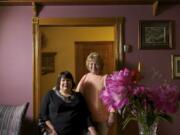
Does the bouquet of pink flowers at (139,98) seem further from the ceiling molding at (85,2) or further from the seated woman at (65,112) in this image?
the ceiling molding at (85,2)

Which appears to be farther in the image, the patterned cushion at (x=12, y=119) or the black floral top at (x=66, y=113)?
the patterned cushion at (x=12, y=119)

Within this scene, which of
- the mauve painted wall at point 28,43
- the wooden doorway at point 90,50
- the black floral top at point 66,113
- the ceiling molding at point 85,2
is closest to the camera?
the black floral top at point 66,113

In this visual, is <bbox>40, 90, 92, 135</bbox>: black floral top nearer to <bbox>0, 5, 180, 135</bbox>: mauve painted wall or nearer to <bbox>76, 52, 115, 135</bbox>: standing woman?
<bbox>76, 52, 115, 135</bbox>: standing woman

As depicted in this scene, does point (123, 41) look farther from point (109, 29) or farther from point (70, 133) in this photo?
point (109, 29)

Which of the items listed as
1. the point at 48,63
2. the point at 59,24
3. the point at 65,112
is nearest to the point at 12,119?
the point at 65,112

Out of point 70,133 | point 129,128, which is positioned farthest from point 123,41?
point 70,133

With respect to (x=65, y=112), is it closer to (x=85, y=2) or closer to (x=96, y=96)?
(x=96, y=96)

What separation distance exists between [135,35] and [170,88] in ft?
6.86

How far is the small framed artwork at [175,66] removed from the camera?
159 inches

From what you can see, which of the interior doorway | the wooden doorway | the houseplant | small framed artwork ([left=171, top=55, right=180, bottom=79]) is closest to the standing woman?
the interior doorway

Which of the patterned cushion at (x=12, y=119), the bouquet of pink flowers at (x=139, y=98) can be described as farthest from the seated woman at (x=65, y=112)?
the bouquet of pink flowers at (x=139, y=98)

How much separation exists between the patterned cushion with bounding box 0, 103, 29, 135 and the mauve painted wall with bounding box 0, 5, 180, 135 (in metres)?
0.33

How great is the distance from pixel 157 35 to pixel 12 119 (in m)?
1.92

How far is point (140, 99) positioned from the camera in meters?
2.03
